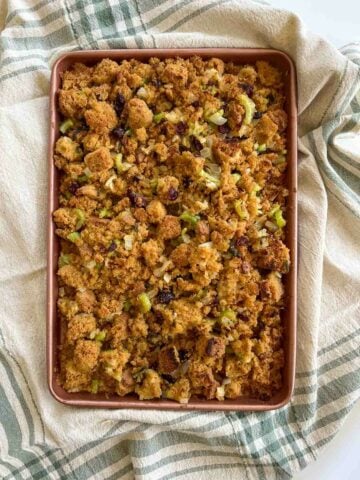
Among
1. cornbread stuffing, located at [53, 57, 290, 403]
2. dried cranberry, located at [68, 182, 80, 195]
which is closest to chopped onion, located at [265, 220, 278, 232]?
cornbread stuffing, located at [53, 57, 290, 403]

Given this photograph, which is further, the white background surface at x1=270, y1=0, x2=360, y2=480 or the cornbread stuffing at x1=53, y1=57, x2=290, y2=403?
the white background surface at x1=270, y1=0, x2=360, y2=480

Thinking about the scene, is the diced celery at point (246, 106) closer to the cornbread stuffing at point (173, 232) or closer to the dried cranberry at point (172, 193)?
the cornbread stuffing at point (173, 232)

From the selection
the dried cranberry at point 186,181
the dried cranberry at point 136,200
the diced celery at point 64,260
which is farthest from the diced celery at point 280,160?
the diced celery at point 64,260

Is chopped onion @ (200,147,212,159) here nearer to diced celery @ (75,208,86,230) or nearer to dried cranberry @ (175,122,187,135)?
dried cranberry @ (175,122,187,135)

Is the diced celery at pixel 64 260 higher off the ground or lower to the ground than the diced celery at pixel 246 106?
lower

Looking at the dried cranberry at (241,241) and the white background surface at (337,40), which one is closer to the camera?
the dried cranberry at (241,241)

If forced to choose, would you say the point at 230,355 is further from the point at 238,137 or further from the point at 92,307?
the point at 238,137

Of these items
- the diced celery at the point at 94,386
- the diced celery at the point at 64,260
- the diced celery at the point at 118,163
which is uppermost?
the diced celery at the point at 118,163
